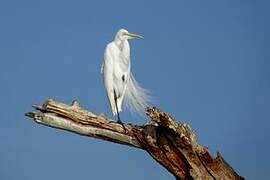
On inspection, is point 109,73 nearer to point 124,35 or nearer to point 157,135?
point 124,35

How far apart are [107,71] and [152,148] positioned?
253cm

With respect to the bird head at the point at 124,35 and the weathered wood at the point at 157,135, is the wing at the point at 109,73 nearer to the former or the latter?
the bird head at the point at 124,35

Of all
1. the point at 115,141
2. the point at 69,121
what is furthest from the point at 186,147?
the point at 69,121

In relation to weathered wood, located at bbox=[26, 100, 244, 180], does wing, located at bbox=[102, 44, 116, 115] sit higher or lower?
higher

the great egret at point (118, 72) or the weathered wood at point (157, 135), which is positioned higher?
the great egret at point (118, 72)

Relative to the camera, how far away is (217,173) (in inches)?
295

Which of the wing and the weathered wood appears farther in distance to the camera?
the wing

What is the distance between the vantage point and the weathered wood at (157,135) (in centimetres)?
719

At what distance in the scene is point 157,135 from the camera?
24.3 feet

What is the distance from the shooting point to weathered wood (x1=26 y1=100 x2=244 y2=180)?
7191 millimetres

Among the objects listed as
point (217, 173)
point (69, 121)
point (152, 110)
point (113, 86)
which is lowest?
point (217, 173)

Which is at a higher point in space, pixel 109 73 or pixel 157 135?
pixel 109 73

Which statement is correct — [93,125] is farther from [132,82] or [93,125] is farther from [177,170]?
[132,82]

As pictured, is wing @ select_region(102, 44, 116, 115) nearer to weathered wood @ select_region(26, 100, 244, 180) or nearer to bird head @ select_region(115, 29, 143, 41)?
bird head @ select_region(115, 29, 143, 41)
